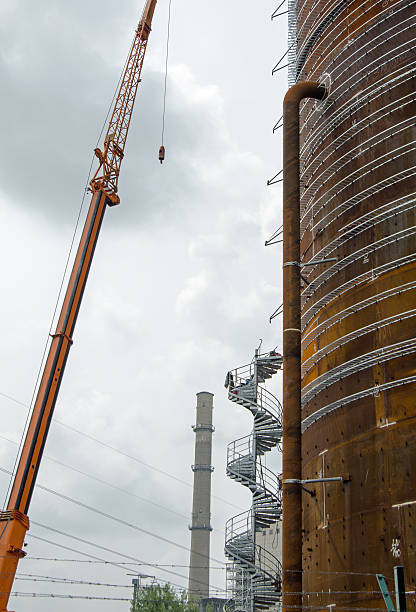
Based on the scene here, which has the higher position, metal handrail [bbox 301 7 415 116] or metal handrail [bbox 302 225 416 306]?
metal handrail [bbox 301 7 415 116]

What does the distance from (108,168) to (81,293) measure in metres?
8.33

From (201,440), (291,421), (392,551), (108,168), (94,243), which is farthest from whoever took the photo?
(201,440)

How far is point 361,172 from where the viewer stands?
15.5 metres

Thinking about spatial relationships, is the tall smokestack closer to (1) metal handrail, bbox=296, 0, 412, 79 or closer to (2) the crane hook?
(2) the crane hook

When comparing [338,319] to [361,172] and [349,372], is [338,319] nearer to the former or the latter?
[349,372]

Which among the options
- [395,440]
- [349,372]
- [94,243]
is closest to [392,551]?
[395,440]

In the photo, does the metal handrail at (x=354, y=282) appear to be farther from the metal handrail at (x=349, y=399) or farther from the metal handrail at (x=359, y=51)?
the metal handrail at (x=359, y=51)

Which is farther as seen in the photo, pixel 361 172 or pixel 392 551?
pixel 361 172

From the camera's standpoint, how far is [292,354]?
50.7 ft

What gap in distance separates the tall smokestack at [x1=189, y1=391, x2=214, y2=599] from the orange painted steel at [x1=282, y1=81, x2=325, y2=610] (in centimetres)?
3806

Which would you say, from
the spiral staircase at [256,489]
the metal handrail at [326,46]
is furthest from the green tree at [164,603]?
the metal handrail at [326,46]

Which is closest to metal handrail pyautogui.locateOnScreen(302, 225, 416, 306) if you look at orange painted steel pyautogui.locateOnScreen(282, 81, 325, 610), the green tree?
orange painted steel pyautogui.locateOnScreen(282, 81, 325, 610)

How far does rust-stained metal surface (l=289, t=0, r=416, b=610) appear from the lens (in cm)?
1229

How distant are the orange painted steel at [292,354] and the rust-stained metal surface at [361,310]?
47cm
